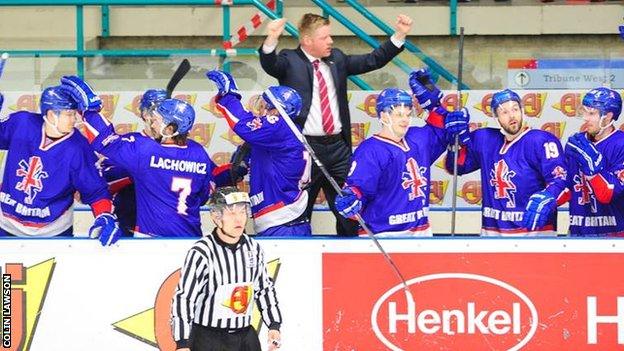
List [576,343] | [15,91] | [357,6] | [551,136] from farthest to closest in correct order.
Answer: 1. [357,6]
2. [15,91]
3. [551,136]
4. [576,343]

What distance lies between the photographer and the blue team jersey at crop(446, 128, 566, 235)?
25.1ft

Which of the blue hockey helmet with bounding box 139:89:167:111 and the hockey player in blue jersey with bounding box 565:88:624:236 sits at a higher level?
the blue hockey helmet with bounding box 139:89:167:111

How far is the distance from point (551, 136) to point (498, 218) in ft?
1.57

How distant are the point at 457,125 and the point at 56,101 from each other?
1.96 meters

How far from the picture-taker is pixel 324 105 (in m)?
8.27

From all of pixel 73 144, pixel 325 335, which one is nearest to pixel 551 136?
pixel 325 335

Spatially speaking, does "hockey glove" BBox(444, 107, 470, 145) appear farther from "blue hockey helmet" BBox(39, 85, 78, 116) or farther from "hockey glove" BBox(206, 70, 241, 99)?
"blue hockey helmet" BBox(39, 85, 78, 116)

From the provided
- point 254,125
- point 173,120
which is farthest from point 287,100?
point 173,120

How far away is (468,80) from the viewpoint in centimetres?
937

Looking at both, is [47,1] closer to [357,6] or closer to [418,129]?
[357,6]

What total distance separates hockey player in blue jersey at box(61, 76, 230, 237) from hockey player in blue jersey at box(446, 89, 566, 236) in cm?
131

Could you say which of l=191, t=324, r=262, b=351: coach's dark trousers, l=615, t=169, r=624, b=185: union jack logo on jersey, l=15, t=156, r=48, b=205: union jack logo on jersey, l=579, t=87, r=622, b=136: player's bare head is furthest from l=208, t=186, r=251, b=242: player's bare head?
l=579, t=87, r=622, b=136: player's bare head

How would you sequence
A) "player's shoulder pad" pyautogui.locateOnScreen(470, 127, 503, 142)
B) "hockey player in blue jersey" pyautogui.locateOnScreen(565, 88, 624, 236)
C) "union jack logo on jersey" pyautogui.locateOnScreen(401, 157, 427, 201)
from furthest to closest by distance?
1. "player's shoulder pad" pyautogui.locateOnScreen(470, 127, 503, 142)
2. "hockey player in blue jersey" pyautogui.locateOnScreen(565, 88, 624, 236)
3. "union jack logo on jersey" pyautogui.locateOnScreen(401, 157, 427, 201)

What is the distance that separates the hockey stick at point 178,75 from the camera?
28.6 feet
